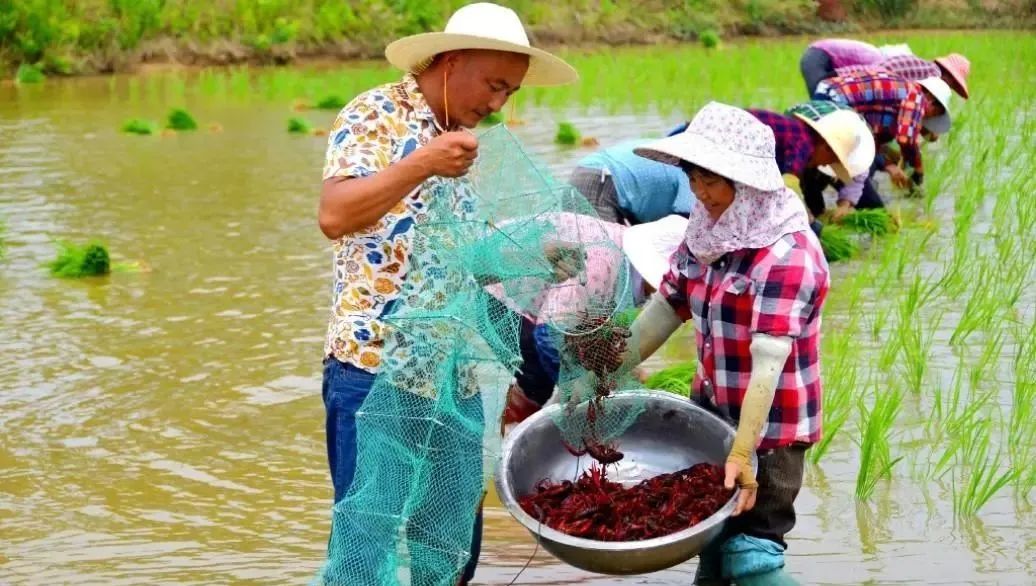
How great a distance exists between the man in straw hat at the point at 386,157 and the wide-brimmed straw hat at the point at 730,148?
337 millimetres

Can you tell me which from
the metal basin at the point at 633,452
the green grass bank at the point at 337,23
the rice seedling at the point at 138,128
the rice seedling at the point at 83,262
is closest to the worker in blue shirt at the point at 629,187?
the metal basin at the point at 633,452

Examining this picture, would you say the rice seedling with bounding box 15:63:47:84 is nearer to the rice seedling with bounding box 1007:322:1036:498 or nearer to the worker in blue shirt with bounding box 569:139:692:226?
the worker in blue shirt with bounding box 569:139:692:226

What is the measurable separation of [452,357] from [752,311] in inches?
24.1

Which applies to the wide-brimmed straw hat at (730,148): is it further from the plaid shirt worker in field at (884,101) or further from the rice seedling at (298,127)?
the rice seedling at (298,127)

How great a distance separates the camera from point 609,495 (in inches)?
117

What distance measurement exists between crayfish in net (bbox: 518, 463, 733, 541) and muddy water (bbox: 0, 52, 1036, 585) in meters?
0.48

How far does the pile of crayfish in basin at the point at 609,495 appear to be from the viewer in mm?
2881

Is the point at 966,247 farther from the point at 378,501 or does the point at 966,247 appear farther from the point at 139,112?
the point at 139,112

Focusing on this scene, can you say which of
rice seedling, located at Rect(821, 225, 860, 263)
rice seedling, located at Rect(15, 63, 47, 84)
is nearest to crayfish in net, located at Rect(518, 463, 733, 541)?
rice seedling, located at Rect(821, 225, 860, 263)

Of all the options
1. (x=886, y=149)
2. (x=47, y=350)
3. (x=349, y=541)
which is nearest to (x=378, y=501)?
(x=349, y=541)

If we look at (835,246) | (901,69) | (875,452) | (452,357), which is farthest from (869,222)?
(452,357)

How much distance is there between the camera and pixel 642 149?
2.94 m

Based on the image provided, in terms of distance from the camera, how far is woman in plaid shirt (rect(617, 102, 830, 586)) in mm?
2805

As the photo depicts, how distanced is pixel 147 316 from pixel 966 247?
354 cm
